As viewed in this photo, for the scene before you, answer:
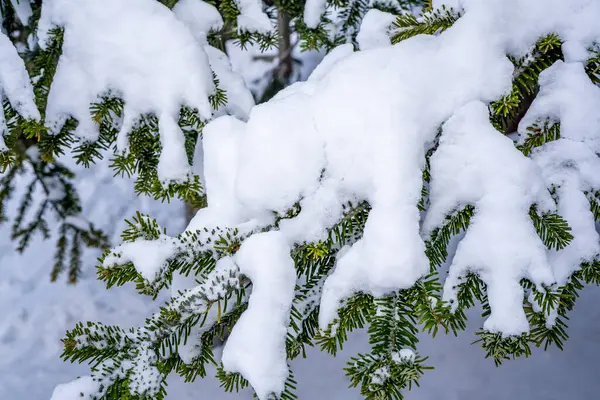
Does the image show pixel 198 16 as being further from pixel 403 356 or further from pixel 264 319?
pixel 403 356

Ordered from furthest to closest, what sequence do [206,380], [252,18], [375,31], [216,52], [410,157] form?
[206,380] → [216,52] → [252,18] → [375,31] → [410,157]

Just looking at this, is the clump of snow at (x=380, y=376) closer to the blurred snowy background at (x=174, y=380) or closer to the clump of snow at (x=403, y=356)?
the clump of snow at (x=403, y=356)

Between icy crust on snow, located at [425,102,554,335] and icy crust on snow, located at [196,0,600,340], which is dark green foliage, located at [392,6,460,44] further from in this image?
icy crust on snow, located at [425,102,554,335]

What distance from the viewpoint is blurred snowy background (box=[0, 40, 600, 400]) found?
10.3 ft

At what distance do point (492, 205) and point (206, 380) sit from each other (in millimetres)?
2966

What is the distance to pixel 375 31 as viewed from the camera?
56.5 inches

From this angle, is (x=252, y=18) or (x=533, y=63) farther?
(x=252, y=18)

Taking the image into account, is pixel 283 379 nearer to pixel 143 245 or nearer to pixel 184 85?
pixel 143 245

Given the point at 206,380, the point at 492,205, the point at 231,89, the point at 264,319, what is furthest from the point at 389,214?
the point at 206,380

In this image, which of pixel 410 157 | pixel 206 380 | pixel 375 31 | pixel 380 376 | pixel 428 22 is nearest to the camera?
pixel 380 376

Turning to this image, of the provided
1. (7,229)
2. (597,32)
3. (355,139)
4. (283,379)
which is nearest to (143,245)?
(283,379)

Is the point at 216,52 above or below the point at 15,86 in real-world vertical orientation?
above

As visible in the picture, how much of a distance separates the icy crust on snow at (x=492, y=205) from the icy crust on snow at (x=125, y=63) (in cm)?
74

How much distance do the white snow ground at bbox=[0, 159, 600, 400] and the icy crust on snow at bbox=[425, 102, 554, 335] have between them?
8.18 feet
